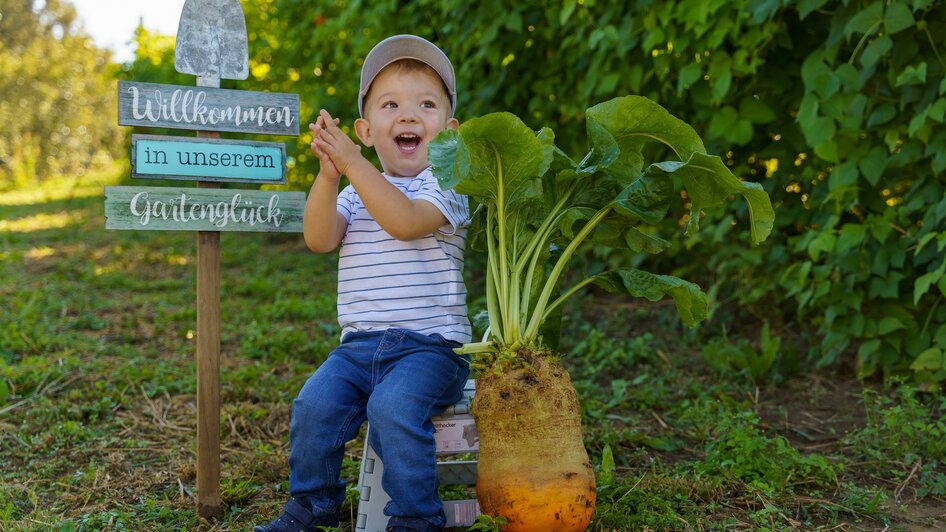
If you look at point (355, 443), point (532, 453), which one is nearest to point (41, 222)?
point (355, 443)

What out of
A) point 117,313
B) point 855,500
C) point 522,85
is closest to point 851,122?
point 855,500

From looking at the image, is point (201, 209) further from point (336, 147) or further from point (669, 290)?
point (669, 290)

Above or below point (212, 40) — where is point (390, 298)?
below

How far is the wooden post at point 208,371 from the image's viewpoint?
97.3 inches

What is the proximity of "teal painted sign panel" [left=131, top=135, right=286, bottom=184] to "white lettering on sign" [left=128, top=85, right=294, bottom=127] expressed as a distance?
0.19ft

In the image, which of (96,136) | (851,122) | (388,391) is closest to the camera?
(388,391)

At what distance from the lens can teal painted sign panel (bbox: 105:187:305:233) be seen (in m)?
2.34

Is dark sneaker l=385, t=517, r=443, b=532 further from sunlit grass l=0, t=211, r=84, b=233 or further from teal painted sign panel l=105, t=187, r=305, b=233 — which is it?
sunlit grass l=0, t=211, r=84, b=233

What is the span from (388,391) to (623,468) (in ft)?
3.61

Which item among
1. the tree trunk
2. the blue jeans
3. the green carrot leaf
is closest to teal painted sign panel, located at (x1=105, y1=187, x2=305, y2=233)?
the blue jeans

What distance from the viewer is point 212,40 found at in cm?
245

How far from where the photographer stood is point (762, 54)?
3848 millimetres

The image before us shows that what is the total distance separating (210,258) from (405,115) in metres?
0.71

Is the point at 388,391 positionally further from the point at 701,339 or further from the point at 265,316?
the point at 265,316
